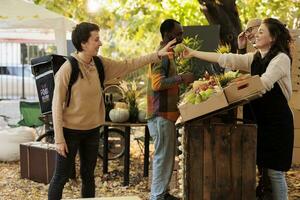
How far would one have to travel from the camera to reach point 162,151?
175 inches

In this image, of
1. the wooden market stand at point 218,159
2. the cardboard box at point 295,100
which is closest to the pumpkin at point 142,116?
the cardboard box at point 295,100

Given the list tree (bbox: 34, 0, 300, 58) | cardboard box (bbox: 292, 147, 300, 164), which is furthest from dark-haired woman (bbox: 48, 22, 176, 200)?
cardboard box (bbox: 292, 147, 300, 164)

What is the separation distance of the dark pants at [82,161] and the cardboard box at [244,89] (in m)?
1.07

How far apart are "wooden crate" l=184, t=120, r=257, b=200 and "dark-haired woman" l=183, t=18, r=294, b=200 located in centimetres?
13

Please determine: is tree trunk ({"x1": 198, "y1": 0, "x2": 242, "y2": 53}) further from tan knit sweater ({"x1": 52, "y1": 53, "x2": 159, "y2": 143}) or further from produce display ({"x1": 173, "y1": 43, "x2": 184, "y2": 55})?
tan knit sweater ({"x1": 52, "y1": 53, "x2": 159, "y2": 143})

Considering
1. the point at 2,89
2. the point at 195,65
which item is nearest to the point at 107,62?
the point at 195,65

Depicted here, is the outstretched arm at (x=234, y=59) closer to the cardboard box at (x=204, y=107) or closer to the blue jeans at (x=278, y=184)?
the cardboard box at (x=204, y=107)

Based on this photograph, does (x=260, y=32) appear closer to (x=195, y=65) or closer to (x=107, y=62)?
(x=107, y=62)

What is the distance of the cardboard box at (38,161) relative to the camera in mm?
5758

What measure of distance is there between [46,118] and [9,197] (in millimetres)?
1396

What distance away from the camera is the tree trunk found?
20.9 ft

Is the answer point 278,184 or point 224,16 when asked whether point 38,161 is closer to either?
point 224,16

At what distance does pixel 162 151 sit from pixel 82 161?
904mm

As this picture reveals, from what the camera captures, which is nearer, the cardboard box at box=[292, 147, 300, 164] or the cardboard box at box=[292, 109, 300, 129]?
the cardboard box at box=[292, 109, 300, 129]
